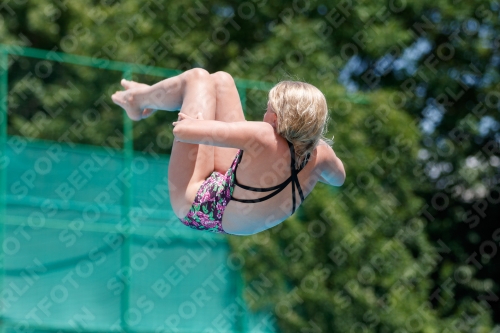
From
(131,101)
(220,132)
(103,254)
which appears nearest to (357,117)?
(103,254)

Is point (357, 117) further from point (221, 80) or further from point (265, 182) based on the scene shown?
point (265, 182)

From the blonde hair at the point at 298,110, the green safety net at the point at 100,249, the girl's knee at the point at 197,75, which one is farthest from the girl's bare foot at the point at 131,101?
the green safety net at the point at 100,249

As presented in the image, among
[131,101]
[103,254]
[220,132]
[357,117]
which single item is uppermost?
[220,132]

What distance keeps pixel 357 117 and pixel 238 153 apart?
4.02 m

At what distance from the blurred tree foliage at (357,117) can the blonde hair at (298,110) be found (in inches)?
119

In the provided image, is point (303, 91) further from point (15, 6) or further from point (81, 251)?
point (15, 6)

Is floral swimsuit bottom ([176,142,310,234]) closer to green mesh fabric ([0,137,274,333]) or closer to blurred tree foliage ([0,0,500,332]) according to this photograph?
green mesh fabric ([0,137,274,333])

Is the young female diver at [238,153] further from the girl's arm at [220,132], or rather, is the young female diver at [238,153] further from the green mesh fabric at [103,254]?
the green mesh fabric at [103,254]

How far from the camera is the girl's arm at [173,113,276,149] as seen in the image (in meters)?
2.90

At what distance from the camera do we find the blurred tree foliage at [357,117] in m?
6.29

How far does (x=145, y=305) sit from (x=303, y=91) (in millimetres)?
2957

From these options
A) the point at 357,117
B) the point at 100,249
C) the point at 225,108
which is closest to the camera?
the point at 225,108

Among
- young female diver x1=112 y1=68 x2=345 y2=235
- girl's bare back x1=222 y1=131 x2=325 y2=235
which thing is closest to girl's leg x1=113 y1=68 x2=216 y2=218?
young female diver x1=112 y1=68 x2=345 y2=235

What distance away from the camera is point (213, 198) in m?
3.33
